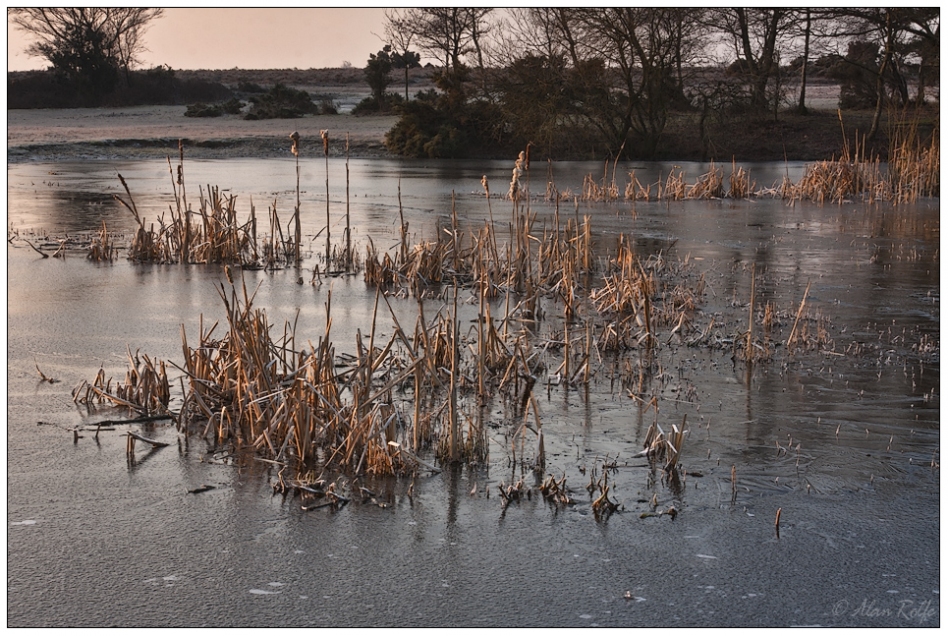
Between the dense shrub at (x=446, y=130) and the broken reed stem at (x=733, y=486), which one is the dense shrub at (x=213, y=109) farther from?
the broken reed stem at (x=733, y=486)

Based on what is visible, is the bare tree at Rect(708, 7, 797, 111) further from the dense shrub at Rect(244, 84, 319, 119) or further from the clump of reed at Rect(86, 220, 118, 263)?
the clump of reed at Rect(86, 220, 118, 263)

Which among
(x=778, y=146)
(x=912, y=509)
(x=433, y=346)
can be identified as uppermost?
(x=778, y=146)

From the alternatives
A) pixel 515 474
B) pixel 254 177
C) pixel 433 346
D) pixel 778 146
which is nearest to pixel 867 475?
pixel 515 474

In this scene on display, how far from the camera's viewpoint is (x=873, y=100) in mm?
37219

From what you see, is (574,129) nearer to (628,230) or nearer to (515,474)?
(628,230)

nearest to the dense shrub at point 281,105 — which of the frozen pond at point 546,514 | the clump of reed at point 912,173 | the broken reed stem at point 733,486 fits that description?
the clump of reed at point 912,173

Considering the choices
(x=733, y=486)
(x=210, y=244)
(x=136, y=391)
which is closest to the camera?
(x=733, y=486)

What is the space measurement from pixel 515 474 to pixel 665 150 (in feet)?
94.9

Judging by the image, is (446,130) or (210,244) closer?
(210,244)

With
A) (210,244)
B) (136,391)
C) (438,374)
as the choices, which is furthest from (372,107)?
(136,391)

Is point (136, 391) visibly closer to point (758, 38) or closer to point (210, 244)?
point (210, 244)

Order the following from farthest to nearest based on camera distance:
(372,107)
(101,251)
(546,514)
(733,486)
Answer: (372,107)
(101,251)
(733,486)
(546,514)

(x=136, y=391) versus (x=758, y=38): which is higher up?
(x=758, y=38)

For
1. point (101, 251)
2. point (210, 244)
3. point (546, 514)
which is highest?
point (210, 244)
